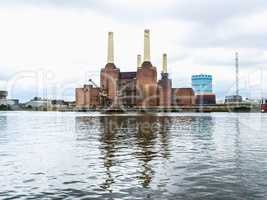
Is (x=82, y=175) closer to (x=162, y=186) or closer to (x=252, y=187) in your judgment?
(x=162, y=186)

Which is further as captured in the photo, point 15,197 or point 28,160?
point 28,160

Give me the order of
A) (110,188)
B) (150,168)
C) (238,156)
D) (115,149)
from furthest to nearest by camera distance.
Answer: (115,149), (238,156), (150,168), (110,188)

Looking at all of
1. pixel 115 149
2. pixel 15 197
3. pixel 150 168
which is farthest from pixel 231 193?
pixel 115 149

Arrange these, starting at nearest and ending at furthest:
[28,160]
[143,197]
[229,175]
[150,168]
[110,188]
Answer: [143,197] → [110,188] → [229,175] → [150,168] → [28,160]

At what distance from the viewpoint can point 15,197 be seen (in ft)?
51.4

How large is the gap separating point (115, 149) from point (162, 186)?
1541 centimetres

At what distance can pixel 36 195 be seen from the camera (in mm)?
16016

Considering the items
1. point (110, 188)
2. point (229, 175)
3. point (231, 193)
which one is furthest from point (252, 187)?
point (110, 188)

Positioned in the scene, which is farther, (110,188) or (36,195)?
(110,188)

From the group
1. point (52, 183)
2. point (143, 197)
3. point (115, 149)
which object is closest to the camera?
point (143, 197)

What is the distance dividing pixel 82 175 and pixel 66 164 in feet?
13.6

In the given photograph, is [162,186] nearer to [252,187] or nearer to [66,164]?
[252,187]

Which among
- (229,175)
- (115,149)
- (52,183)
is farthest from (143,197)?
(115,149)

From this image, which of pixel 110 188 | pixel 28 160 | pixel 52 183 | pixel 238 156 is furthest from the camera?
pixel 238 156
